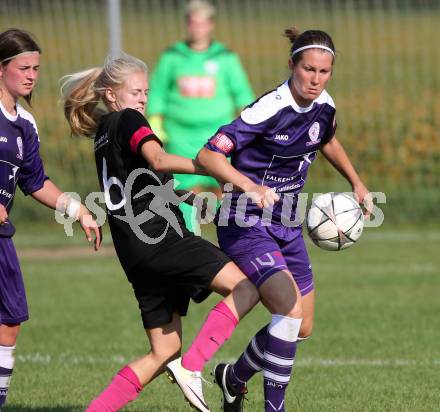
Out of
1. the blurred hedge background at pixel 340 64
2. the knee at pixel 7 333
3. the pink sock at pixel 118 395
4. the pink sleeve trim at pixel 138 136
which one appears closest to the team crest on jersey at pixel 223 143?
the pink sleeve trim at pixel 138 136

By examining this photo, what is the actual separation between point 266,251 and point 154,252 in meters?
0.61

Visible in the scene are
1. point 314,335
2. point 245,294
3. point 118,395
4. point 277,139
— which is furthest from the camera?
point 314,335

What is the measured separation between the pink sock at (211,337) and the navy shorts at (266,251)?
0.23 meters

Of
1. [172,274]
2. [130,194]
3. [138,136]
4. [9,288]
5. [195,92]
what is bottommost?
[195,92]

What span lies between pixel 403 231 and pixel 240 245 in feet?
27.2

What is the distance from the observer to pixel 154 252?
5.09 meters

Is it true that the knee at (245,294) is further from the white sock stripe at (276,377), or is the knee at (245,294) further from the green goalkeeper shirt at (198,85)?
the green goalkeeper shirt at (198,85)

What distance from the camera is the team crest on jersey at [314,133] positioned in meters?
5.61

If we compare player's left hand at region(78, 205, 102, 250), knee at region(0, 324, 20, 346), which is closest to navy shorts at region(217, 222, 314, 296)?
player's left hand at region(78, 205, 102, 250)

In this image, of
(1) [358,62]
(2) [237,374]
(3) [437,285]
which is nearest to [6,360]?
(2) [237,374]

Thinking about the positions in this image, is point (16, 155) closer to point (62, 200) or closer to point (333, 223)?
point (62, 200)

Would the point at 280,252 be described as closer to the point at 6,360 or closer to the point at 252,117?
the point at 252,117

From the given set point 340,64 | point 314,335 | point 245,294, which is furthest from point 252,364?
point 340,64

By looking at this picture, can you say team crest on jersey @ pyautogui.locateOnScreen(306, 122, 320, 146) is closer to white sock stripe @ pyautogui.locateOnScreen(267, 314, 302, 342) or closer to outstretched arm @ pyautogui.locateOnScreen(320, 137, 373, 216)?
outstretched arm @ pyautogui.locateOnScreen(320, 137, 373, 216)
